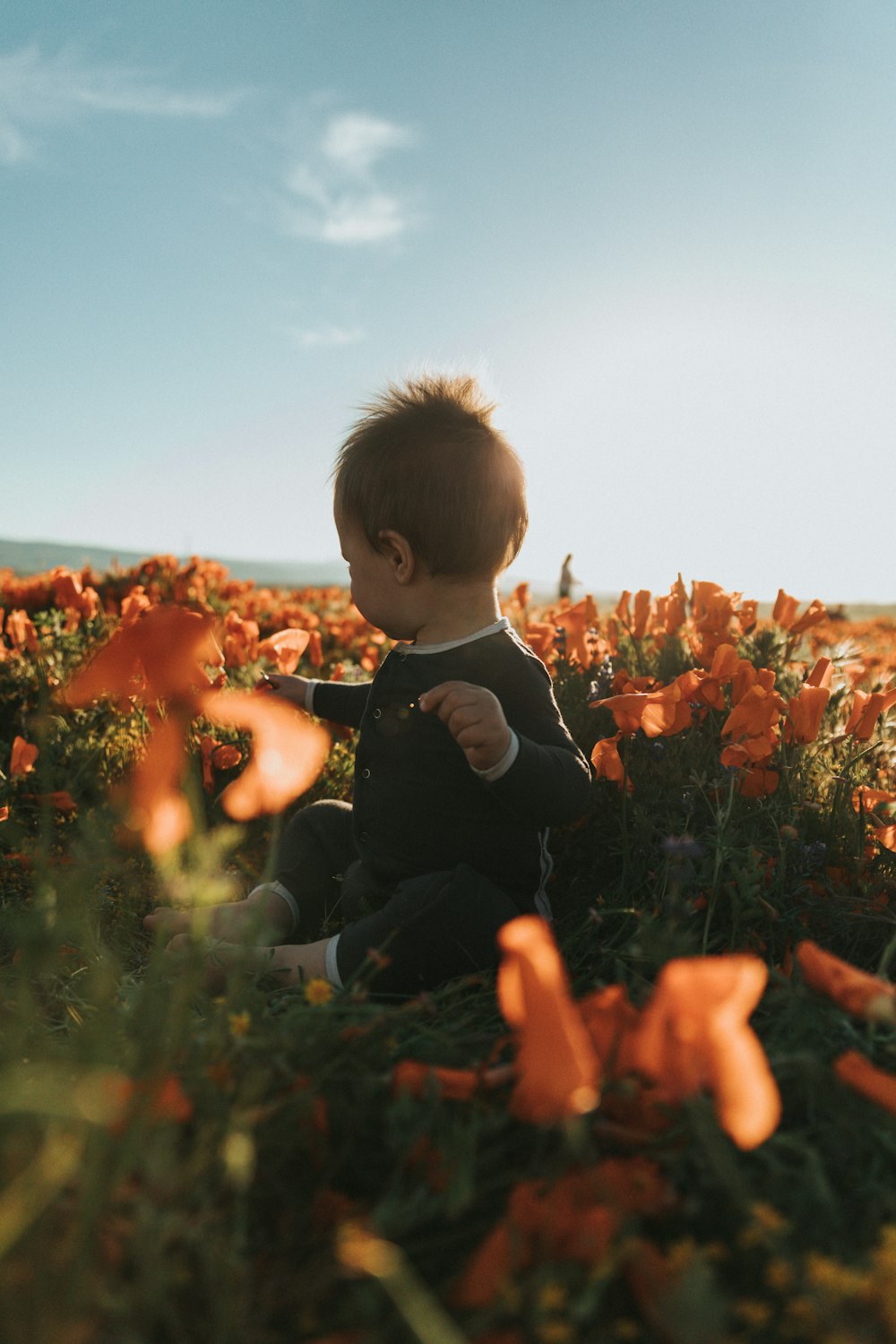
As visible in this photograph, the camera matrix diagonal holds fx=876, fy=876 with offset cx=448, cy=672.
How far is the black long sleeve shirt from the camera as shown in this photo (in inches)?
82.1

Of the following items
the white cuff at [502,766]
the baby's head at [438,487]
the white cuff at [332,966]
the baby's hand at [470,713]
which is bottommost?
the white cuff at [332,966]

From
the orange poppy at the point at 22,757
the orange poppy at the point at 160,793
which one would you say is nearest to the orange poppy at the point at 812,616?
the orange poppy at the point at 160,793

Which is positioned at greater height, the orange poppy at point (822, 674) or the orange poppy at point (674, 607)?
the orange poppy at point (674, 607)

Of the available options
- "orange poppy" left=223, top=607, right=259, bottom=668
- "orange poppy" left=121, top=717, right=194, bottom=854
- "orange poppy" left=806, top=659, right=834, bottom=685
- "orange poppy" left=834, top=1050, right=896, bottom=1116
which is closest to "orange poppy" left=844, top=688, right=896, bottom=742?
"orange poppy" left=806, top=659, right=834, bottom=685

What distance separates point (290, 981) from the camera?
6.19 feet

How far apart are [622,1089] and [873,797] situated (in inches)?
52.0

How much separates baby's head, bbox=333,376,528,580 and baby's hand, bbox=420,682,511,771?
1.71 ft

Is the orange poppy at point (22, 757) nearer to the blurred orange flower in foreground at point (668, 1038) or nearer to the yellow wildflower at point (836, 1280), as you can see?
the blurred orange flower in foreground at point (668, 1038)

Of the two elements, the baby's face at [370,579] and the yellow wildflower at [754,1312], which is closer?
the yellow wildflower at [754,1312]

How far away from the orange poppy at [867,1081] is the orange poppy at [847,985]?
54mm

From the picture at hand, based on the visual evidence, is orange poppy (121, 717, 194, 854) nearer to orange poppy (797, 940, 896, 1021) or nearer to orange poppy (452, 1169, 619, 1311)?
orange poppy (452, 1169, 619, 1311)

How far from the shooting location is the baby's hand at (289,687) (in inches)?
104

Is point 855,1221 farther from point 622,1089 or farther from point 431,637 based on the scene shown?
point 431,637

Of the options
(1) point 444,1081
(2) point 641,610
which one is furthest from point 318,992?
(2) point 641,610
